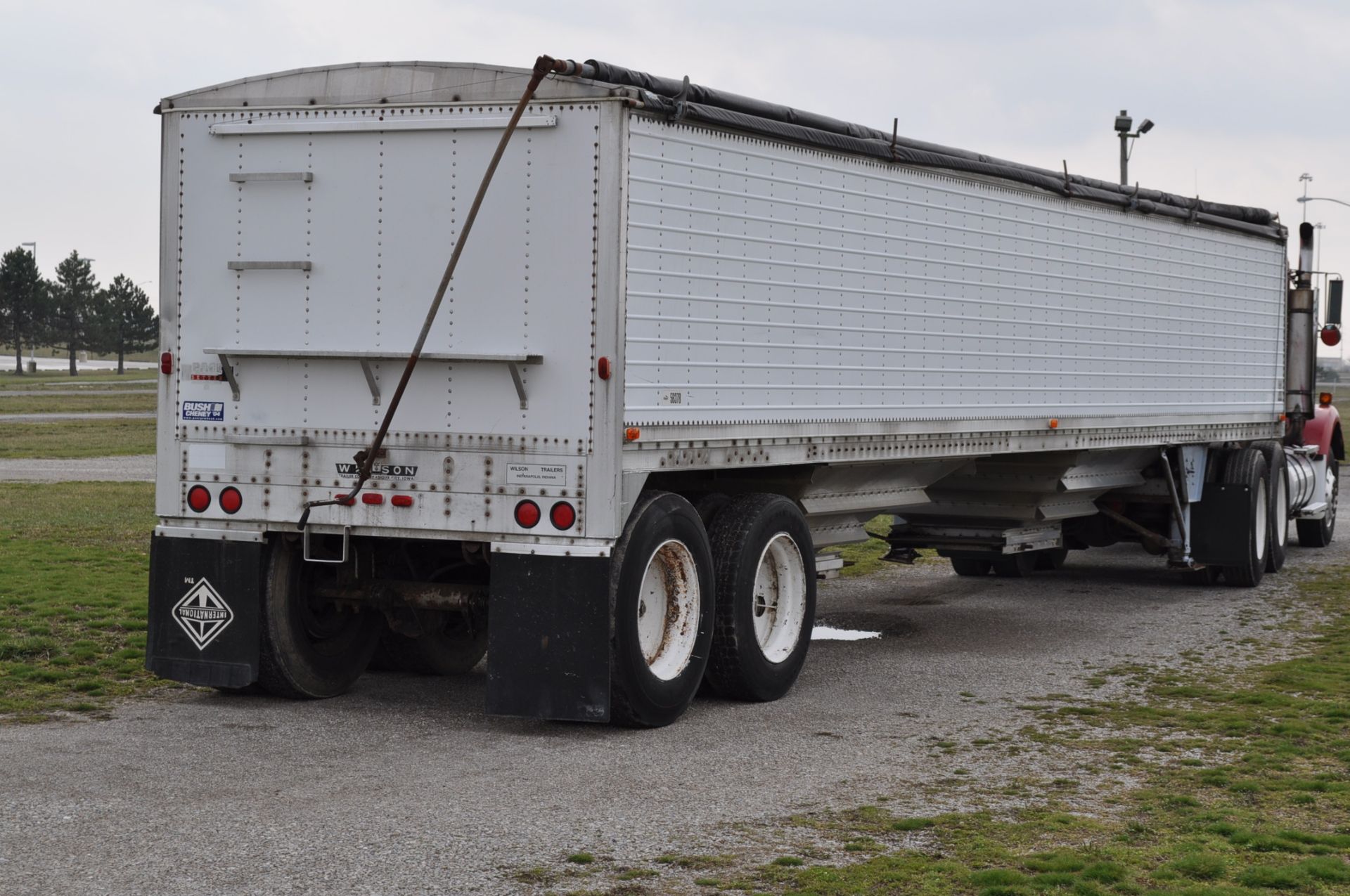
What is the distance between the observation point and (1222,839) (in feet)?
21.8

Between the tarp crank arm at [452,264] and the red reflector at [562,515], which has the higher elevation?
the tarp crank arm at [452,264]

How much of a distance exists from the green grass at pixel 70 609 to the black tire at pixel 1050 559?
8.97 m

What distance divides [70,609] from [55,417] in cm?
3984

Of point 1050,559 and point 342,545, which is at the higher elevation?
point 342,545

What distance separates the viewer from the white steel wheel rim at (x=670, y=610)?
8.95 metres

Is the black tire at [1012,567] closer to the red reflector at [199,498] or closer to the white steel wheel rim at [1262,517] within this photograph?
the white steel wheel rim at [1262,517]

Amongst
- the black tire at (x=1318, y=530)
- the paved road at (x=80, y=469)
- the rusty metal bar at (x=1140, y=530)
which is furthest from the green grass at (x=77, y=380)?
the rusty metal bar at (x=1140, y=530)

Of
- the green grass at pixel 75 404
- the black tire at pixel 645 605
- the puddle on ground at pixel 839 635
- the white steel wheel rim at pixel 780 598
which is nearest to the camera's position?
the black tire at pixel 645 605

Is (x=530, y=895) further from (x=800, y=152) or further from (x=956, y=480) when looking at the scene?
(x=956, y=480)

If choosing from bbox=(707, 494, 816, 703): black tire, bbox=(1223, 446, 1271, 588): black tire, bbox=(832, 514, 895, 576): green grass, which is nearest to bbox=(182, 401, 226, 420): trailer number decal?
bbox=(707, 494, 816, 703): black tire

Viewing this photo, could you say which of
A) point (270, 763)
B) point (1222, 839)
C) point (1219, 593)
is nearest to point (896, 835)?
point (1222, 839)

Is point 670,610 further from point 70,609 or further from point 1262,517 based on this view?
point 1262,517

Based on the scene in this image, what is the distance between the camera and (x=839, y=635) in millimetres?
12750

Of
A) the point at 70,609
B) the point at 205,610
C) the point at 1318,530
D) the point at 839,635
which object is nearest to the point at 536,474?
the point at 205,610
